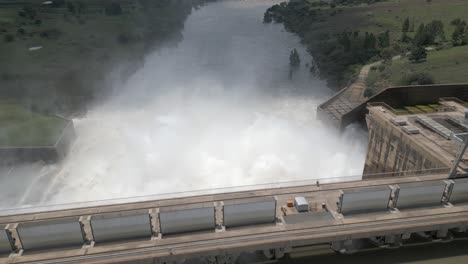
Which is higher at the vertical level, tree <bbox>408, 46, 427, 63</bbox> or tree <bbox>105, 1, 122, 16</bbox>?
tree <bbox>105, 1, 122, 16</bbox>

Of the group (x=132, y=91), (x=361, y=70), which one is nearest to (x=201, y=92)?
(x=132, y=91)

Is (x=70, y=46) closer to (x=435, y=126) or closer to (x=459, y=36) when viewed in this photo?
(x=435, y=126)

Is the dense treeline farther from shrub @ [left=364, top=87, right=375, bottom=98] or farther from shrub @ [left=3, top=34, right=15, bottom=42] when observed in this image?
shrub @ [left=3, top=34, right=15, bottom=42]

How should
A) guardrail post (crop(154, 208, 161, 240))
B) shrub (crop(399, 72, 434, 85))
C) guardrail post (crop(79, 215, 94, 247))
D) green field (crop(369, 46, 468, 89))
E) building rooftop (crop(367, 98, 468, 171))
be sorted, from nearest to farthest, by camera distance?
guardrail post (crop(79, 215, 94, 247)) < guardrail post (crop(154, 208, 161, 240)) < building rooftop (crop(367, 98, 468, 171)) < shrub (crop(399, 72, 434, 85)) < green field (crop(369, 46, 468, 89))

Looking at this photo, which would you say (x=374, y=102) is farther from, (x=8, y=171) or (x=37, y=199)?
(x=8, y=171)

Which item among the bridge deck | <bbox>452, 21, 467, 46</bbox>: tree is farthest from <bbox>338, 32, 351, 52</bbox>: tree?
the bridge deck

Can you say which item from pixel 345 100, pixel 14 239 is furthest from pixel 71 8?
pixel 14 239

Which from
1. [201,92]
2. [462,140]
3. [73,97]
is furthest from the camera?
[201,92]
